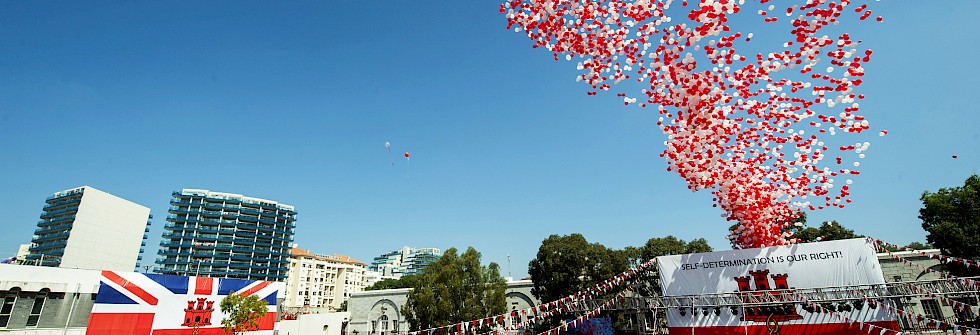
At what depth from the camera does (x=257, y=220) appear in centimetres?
12344

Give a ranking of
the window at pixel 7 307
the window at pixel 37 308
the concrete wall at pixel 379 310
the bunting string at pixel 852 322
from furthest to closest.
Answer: the concrete wall at pixel 379 310 < the window at pixel 37 308 < the window at pixel 7 307 < the bunting string at pixel 852 322

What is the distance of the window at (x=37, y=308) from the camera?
22109 millimetres

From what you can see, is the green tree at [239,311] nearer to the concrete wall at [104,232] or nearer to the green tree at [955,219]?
the green tree at [955,219]

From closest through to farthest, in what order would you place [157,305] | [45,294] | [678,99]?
1. [678,99]
2. [45,294]
3. [157,305]

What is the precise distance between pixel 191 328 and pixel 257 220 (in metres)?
106

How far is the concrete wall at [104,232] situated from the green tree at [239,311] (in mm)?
68659

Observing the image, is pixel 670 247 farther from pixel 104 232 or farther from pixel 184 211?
pixel 184 211

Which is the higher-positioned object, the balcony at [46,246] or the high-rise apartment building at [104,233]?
the balcony at [46,246]

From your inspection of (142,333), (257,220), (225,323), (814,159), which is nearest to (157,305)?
(142,333)

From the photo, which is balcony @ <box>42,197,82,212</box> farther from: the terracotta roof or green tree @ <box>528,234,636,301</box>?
green tree @ <box>528,234,636,301</box>

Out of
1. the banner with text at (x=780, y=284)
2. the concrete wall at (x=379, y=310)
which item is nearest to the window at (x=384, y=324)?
the concrete wall at (x=379, y=310)

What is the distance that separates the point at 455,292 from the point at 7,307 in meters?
23.5

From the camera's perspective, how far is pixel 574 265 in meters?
33.2

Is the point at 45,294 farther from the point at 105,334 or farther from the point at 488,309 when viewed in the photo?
the point at 488,309
